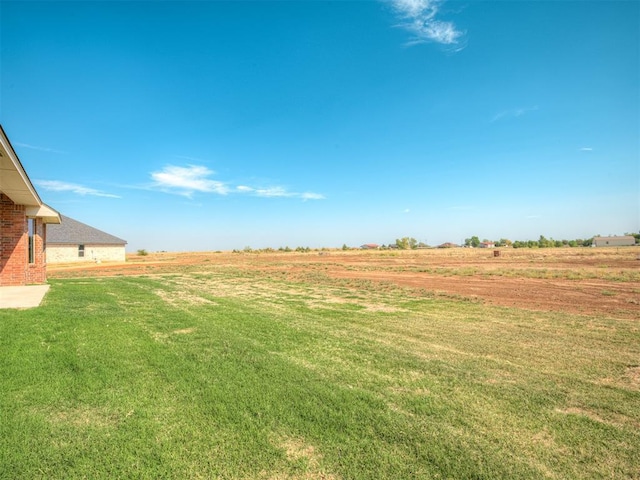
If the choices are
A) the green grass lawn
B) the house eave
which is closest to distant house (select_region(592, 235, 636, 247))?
the green grass lawn

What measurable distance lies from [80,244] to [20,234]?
A: 83.5 ft

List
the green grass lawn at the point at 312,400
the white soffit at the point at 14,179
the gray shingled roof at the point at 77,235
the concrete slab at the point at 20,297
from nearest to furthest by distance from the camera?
1. the green grass lawn at the point at 312,400
2. the white soffit at the point at 14,179
3. the concrete slab at the point at 20,297
4. the gray shingled roof at the point at 77,235

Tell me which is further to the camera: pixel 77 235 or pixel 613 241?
pixel 613 241

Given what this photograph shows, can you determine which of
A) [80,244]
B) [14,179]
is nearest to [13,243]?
[14,179]

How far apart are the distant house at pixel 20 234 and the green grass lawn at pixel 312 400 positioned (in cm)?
523

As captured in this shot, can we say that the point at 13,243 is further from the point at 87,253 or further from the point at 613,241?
the point at 613,241

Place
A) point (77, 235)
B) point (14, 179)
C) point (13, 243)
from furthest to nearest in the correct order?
point (77, 235) → point (13, 243) → point (14, 179)

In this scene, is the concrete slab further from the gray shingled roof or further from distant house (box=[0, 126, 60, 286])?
the gray shingled roof

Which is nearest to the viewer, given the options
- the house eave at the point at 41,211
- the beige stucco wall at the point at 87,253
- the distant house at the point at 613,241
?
the house eave at the point at 41,211

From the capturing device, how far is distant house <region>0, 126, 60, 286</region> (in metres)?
11.0

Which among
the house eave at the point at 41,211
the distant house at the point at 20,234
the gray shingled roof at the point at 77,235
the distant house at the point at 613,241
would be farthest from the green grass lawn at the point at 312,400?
the distant house at the point at 613,241

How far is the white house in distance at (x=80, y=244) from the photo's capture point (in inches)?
1307

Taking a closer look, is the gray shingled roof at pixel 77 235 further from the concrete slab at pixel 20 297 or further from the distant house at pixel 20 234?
the concrete slab at pixel 20 297

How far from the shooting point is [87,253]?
116 feet
